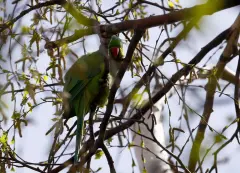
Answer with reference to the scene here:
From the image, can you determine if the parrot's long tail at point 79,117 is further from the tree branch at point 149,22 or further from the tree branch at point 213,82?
the tree branch at point 149,22

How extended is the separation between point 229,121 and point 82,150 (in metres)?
0.70

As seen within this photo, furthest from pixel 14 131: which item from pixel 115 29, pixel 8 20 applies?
pixel 115 29

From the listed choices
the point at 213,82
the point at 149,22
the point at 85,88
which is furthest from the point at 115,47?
the point at 149,22

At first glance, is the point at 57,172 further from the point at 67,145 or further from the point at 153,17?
the point at 153,17

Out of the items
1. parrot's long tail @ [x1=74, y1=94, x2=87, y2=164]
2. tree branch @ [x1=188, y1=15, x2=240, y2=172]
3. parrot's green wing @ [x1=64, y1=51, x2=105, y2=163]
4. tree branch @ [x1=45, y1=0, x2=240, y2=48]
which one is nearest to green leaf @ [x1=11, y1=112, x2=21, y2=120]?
parrot's long tail @ [x1=74, y1=94, x2=87, y2=164]

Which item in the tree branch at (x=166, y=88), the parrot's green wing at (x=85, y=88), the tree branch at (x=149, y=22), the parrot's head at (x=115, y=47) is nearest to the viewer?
the tree branch at (x=149, y=22)

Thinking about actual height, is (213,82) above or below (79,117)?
below

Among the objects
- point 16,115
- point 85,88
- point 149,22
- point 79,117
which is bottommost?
point 149,22

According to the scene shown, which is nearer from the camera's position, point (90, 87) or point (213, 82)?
point (213, 82)

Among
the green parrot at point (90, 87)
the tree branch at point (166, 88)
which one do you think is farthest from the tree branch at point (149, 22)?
the green parrot at point (90, 87)

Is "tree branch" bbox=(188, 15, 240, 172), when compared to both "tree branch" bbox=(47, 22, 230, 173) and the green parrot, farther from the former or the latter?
the green parrot

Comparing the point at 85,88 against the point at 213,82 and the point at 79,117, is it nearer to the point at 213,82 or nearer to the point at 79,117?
the point at 79,117

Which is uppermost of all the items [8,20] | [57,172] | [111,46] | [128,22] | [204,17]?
[111,46]

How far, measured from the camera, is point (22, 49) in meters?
1.91
